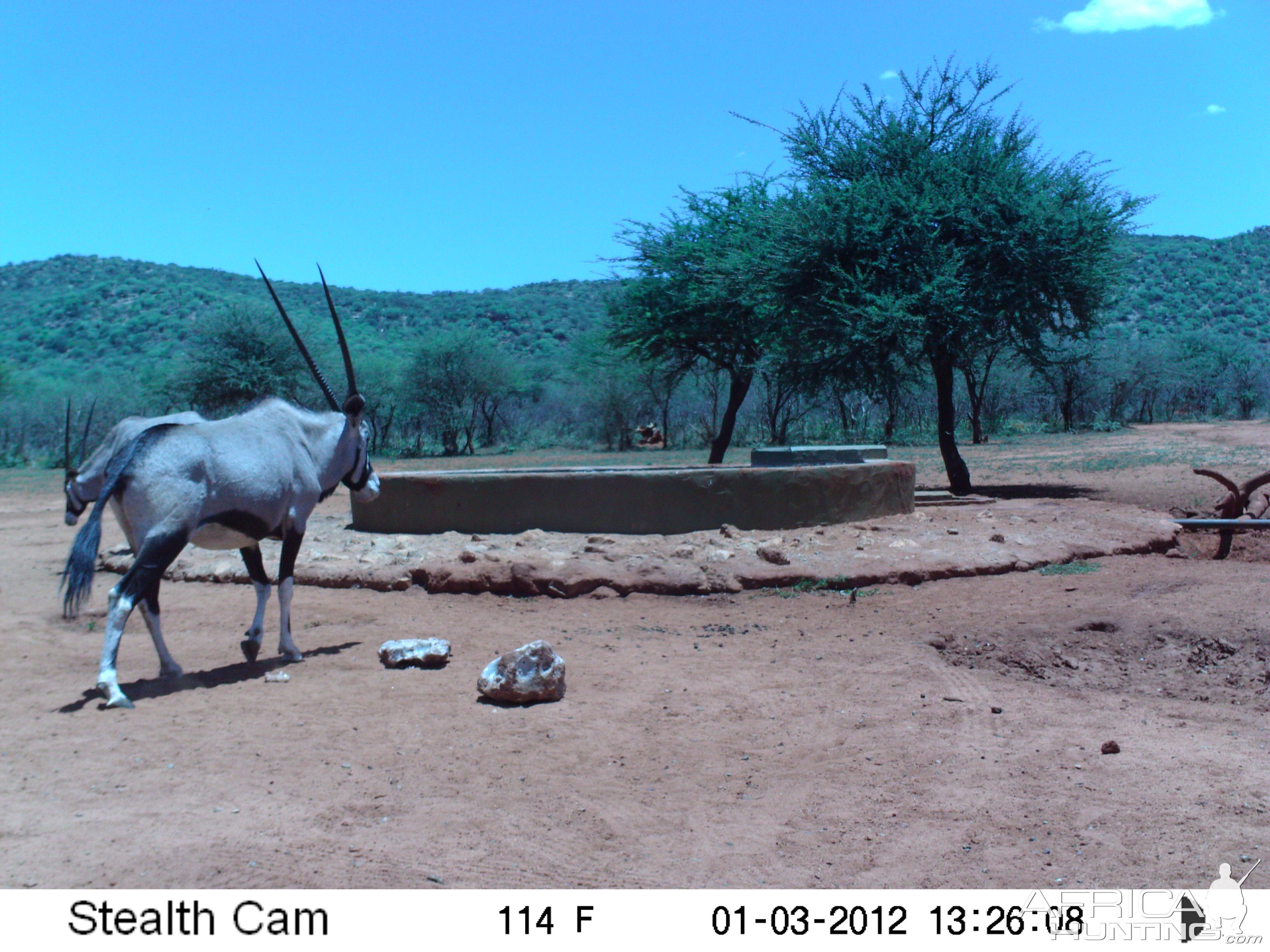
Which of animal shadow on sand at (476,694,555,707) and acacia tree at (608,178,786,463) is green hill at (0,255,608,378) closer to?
acacia tree at (608,178,786,463)

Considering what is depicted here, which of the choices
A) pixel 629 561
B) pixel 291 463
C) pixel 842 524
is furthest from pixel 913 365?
pixel 291 463

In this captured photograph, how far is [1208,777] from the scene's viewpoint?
3756 millimetres

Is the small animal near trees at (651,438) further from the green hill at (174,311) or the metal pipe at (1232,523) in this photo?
the metal pipe at (1232,523)

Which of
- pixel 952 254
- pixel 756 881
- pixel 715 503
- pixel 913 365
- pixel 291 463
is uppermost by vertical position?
pixel 952 254

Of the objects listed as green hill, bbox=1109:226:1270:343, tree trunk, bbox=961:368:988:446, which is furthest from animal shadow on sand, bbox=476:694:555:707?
green hill, bbox=1109:226:1270:343

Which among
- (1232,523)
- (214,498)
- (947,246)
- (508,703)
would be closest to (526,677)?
(508,703)

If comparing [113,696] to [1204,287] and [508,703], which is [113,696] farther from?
[1204,287]

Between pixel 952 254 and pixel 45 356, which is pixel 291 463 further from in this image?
pixel 45 356

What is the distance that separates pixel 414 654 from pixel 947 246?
413 inches

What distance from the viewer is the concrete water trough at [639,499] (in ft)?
30.5

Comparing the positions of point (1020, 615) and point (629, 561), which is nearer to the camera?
point (1020, 615)

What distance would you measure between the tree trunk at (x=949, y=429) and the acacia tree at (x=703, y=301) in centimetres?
286

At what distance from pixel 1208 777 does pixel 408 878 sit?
10.3 feet

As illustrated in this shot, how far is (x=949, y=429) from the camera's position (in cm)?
1444
